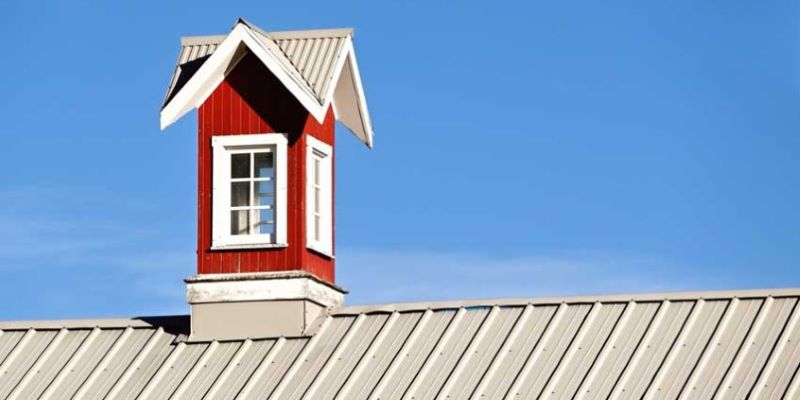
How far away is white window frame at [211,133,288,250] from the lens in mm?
28859

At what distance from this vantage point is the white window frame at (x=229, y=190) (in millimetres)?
28859

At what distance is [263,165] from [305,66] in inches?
59.2

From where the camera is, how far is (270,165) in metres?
29.4

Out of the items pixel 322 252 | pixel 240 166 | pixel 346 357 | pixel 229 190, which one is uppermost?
pixel 240 166

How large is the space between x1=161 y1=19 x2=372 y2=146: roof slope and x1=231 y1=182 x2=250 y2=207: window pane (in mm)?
1273

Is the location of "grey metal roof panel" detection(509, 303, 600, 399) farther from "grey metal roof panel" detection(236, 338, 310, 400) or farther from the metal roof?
"grey metal roof panel" detection(236, 338, 310, 400)

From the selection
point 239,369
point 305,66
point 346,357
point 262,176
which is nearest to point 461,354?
point 346,357

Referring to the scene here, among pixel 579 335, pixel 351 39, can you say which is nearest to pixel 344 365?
pixel 579 335

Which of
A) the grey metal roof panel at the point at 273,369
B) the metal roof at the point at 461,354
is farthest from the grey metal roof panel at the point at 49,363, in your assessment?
the grey metal roof panel at the point at 273,369

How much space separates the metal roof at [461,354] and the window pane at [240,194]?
73.8 inches

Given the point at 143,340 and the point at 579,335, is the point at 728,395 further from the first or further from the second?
the point at 143,340

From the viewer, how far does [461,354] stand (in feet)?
88.5

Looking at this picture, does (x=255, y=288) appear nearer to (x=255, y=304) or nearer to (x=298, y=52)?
(x=255, y=304)

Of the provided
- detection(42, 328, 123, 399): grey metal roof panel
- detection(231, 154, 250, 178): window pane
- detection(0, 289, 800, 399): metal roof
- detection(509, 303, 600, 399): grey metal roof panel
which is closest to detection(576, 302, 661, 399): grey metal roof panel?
detection(0, 289, 800, 399): metal roof
